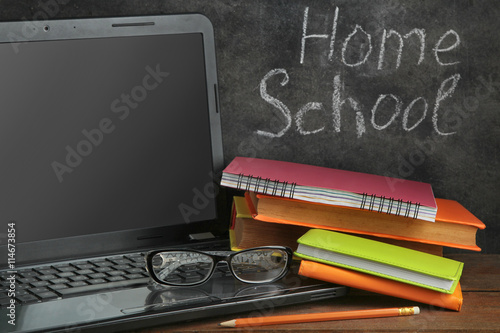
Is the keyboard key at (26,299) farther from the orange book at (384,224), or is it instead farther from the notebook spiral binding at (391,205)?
the notebook spiral binding at (391,205)

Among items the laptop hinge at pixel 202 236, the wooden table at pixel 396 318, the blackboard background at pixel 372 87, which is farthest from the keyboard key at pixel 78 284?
the blackboard background at pixel 372 87

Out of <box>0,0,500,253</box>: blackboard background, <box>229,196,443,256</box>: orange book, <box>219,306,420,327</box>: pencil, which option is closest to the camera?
<box>219,306,420,327</box>: pencil

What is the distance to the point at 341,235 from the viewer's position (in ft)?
2.65

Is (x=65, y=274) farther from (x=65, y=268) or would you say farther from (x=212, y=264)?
(x=212, y=264)

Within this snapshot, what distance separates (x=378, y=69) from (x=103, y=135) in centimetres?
49

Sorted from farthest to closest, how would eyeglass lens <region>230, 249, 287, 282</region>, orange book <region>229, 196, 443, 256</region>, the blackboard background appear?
the blackboard background, orange book <region>229, 196, 443, 256</region>, eyeglass lens <region>230, 249, 287, 282</region>

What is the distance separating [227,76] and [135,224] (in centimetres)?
30

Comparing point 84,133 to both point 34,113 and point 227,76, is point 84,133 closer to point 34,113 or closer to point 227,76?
point 34,113

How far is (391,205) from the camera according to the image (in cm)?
83

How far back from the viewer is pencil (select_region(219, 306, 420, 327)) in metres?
0.67

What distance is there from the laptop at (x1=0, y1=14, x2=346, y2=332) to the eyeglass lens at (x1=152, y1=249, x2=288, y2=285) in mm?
16

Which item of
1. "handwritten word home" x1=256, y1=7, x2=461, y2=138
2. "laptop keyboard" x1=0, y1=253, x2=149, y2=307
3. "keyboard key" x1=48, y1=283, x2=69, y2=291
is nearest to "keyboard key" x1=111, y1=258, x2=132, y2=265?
"laptop keyboard" x1=0, y1=253, x2=149, y2=307

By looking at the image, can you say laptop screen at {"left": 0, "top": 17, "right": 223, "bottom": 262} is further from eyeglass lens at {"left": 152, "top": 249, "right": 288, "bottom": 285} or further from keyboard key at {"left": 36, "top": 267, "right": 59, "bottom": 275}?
eyeglass lens at {"left": 152, "top": 249, "right": 288, "bottom": 285}

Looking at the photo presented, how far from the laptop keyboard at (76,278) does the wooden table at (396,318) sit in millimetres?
112
